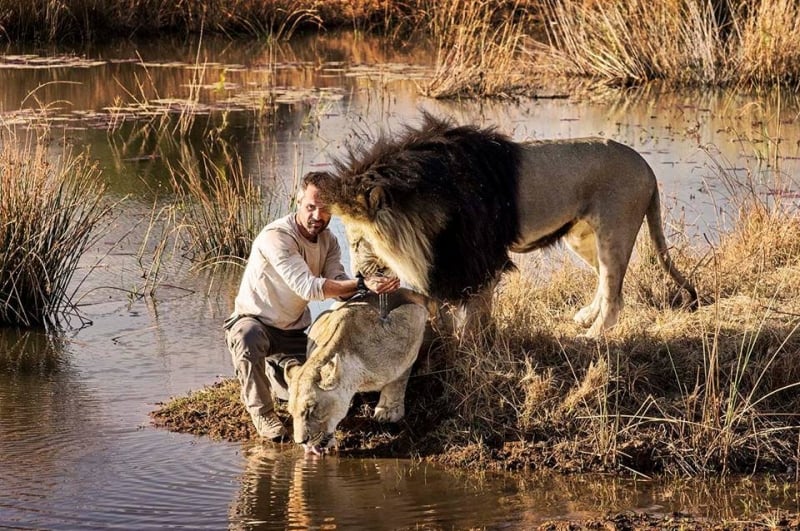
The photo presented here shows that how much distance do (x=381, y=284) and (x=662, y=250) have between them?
7.12 ft

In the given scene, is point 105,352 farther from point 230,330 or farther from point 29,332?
point 230,330

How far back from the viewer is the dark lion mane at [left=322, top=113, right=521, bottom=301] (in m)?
6.23

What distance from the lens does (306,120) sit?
1474cm

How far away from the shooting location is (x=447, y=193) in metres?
6.43

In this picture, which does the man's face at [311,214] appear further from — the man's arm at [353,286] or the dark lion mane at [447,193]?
the man's arm at [353,286]

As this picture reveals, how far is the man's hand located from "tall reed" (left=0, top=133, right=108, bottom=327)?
3.02 metres

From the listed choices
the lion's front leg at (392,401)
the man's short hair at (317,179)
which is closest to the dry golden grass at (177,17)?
the man's short hair at (317,179)

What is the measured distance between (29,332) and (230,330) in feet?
8.01

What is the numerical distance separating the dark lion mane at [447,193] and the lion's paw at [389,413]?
1.93 feet

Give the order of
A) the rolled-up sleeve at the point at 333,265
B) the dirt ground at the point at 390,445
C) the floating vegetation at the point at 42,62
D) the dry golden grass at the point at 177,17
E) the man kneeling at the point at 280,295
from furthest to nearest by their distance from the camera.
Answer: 1. the dry golden grass at the point at 177,17
2. the floating vegetation at the point at 42,62
3. the rolled-up sleeve at the point at 333,265
4. the man kneeling at the point at 280,295
5. the dirt ground at the point at 390,445

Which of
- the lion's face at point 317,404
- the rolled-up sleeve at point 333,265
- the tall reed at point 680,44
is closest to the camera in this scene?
the lion's face at point 317,404

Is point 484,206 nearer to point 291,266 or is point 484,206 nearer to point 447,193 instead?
point 447,193

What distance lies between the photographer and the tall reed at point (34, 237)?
842cm

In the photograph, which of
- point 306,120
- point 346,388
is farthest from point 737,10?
point 346,388
